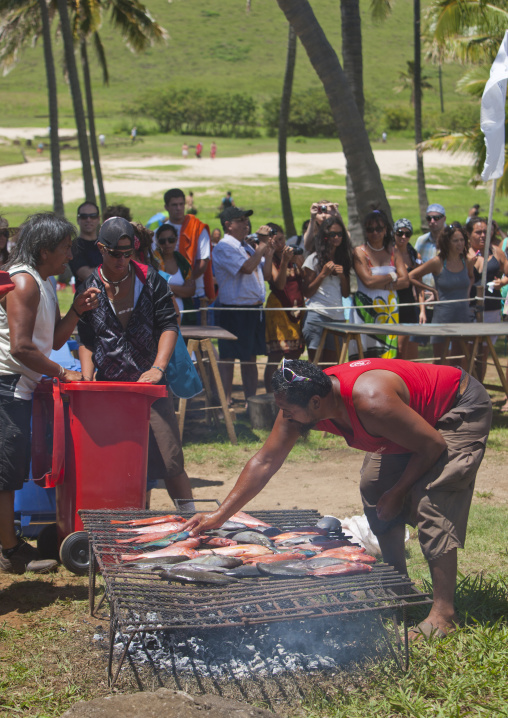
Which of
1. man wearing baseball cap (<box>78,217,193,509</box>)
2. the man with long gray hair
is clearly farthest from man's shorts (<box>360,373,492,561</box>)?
the man with long gray hair

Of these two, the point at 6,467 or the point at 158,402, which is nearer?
the point at 6,467

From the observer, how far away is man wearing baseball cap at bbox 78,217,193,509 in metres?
4.60

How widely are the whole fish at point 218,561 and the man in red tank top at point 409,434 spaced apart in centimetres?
23

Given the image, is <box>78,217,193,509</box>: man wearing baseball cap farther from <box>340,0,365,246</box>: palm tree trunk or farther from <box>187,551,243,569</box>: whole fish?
<box>340,0,365,246</box>: palm tree trunk

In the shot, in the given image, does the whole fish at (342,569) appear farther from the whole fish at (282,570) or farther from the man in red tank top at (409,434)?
the man in red tank top at (409,434)

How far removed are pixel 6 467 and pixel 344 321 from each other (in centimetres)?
480

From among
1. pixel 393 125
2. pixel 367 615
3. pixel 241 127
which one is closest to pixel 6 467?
pixel 367 615

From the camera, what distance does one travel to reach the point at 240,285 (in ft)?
26.4

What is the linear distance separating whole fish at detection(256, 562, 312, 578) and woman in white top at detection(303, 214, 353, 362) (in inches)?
182

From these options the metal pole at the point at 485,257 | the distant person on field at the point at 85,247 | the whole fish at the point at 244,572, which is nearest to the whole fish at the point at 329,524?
the whole fish at the point at 244,572

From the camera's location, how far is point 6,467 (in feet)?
14.1

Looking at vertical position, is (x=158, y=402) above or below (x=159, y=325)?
below

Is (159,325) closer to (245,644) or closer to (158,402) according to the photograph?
(158,402)

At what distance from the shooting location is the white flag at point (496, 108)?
7.95 meters
